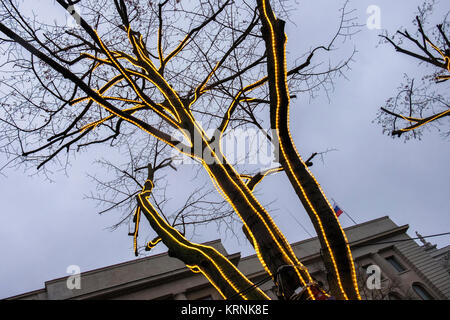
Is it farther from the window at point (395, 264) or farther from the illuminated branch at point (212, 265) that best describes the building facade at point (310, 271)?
the illuminated branch at point (212, 265)

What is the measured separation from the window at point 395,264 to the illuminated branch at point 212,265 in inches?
672

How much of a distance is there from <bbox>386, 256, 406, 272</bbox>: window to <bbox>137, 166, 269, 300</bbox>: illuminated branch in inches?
672

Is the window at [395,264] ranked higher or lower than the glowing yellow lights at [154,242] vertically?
lower

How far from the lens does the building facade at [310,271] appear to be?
11672 mm

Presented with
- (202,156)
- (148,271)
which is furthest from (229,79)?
(148,271)

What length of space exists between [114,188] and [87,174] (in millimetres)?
620

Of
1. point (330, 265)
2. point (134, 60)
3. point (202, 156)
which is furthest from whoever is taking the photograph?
point (134, 60)

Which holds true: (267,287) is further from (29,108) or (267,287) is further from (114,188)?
(29,108)

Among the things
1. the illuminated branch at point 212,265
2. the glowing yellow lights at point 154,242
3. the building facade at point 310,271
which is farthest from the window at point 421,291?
the illuminated branch at point 212,265

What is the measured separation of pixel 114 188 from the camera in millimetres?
5746

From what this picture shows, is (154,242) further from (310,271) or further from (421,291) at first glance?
(421,291)

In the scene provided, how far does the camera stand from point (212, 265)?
8.57ft

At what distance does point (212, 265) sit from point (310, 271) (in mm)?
13849

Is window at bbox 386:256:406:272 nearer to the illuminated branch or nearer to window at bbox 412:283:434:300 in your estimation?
window at bbox 412:283:434:300
